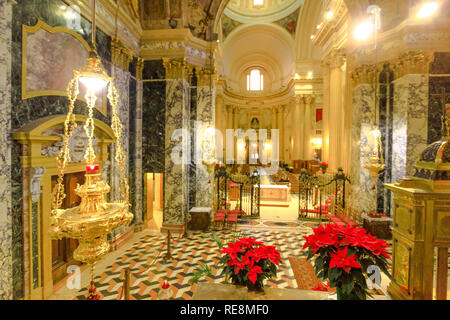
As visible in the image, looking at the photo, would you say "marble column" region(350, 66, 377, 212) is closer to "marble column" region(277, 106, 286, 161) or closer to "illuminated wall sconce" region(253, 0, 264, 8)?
"marble column" region(277, 106, 286, 161)

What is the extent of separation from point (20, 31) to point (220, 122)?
1907 cm

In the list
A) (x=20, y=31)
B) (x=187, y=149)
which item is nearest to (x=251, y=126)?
(x=187, y=149)

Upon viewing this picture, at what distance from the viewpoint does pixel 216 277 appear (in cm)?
566

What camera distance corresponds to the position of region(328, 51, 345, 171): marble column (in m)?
11.3

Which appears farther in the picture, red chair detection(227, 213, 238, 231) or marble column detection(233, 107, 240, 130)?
marble column detection(233, 107, 240, 130)

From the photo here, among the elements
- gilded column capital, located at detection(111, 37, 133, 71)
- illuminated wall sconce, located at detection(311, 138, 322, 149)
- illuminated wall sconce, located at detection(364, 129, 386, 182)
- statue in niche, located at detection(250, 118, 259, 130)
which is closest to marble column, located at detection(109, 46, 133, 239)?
gilded column capital, located at detection(111, 37, 133, 71)

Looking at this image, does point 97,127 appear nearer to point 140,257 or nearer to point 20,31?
point 20,31

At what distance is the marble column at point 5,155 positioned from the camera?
13.3 ft

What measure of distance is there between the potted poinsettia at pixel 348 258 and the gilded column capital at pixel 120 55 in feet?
26.4

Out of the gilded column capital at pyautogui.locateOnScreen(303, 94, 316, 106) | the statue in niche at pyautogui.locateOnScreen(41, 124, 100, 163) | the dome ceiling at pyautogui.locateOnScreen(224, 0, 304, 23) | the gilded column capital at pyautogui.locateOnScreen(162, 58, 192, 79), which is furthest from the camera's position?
the dome ceiling at pyautogui.locateOnScreen(224, 0, 304, 23)

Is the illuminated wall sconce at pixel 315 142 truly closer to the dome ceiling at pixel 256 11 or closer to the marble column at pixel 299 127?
the marble column at pixel 299 127

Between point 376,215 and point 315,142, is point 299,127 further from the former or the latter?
point 376,215

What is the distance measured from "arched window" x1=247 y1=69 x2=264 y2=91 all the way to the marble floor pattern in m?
24.3

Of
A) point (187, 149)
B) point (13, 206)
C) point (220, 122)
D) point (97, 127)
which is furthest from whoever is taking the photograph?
point (220, 122)
